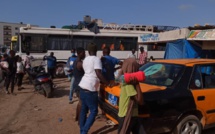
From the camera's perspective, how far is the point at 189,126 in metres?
4.19

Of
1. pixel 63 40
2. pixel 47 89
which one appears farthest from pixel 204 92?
pixel 63 40

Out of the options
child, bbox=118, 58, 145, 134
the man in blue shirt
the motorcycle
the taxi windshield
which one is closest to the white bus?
the motorcycle

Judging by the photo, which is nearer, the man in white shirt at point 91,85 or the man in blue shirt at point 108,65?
the man in white shirt at point 91,85

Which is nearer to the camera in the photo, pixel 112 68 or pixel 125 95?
pixel 125 95

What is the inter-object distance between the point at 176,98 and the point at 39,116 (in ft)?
12.7

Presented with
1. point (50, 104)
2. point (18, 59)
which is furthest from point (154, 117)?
point (18, 59)

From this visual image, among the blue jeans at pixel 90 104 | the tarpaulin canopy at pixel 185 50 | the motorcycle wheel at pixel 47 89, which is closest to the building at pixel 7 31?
the motorcycle wheel at pixel 47 89

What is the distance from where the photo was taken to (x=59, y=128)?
5.23 meters

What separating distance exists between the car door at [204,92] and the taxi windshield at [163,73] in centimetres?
31

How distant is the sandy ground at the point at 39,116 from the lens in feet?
16.8

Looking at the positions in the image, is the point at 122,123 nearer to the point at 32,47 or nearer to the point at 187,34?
the point at 187,34

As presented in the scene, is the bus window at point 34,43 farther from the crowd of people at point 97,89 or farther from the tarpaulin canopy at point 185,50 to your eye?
the crowd of people at point 97,89

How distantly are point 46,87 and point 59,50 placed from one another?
22.6 ft

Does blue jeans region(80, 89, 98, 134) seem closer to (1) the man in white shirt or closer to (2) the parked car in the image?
(1) the man in white shirt
